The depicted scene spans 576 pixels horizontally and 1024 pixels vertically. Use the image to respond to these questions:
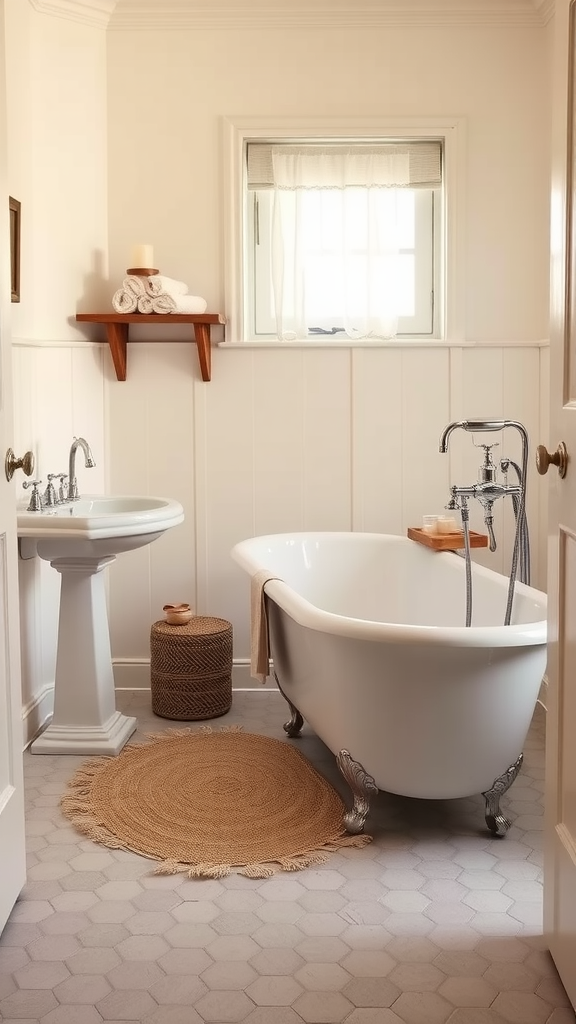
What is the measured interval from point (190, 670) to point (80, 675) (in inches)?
19.1

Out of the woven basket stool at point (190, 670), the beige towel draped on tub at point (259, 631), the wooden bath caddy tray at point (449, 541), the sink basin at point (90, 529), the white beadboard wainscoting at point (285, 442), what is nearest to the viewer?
the sink basin at point (90, 529)

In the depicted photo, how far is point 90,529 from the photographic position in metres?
3.12

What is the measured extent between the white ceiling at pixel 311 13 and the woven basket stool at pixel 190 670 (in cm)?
237

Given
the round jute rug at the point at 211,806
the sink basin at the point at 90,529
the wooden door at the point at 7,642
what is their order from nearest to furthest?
the wooden door at the point at 7,642 < the round jute rug at the point at 211,806 < the sink basin at the point at 90,529

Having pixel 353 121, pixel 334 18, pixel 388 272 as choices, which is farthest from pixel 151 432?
pixel 334 18

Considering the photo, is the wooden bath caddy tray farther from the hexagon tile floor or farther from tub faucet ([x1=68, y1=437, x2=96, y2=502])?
tub faucet ([x1=68, y1=437, x2=96, y2=502])

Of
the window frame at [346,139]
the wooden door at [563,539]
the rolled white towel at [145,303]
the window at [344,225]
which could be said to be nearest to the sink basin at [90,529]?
the rolled white towel at [145,303]

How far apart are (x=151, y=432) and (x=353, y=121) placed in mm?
1469

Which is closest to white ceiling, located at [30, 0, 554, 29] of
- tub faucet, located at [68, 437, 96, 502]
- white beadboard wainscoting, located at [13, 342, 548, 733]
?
white beadboard wainscoting, located at [13, 342, 548, 733]

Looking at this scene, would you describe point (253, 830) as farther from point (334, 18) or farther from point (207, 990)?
point (334, 18)

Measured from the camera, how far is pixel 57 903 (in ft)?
7.88

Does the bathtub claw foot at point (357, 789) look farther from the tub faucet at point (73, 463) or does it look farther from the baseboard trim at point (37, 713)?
the tub faucet at point (73, 463)

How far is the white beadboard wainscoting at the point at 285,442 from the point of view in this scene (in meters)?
4.11

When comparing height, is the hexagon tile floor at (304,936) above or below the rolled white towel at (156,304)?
below
